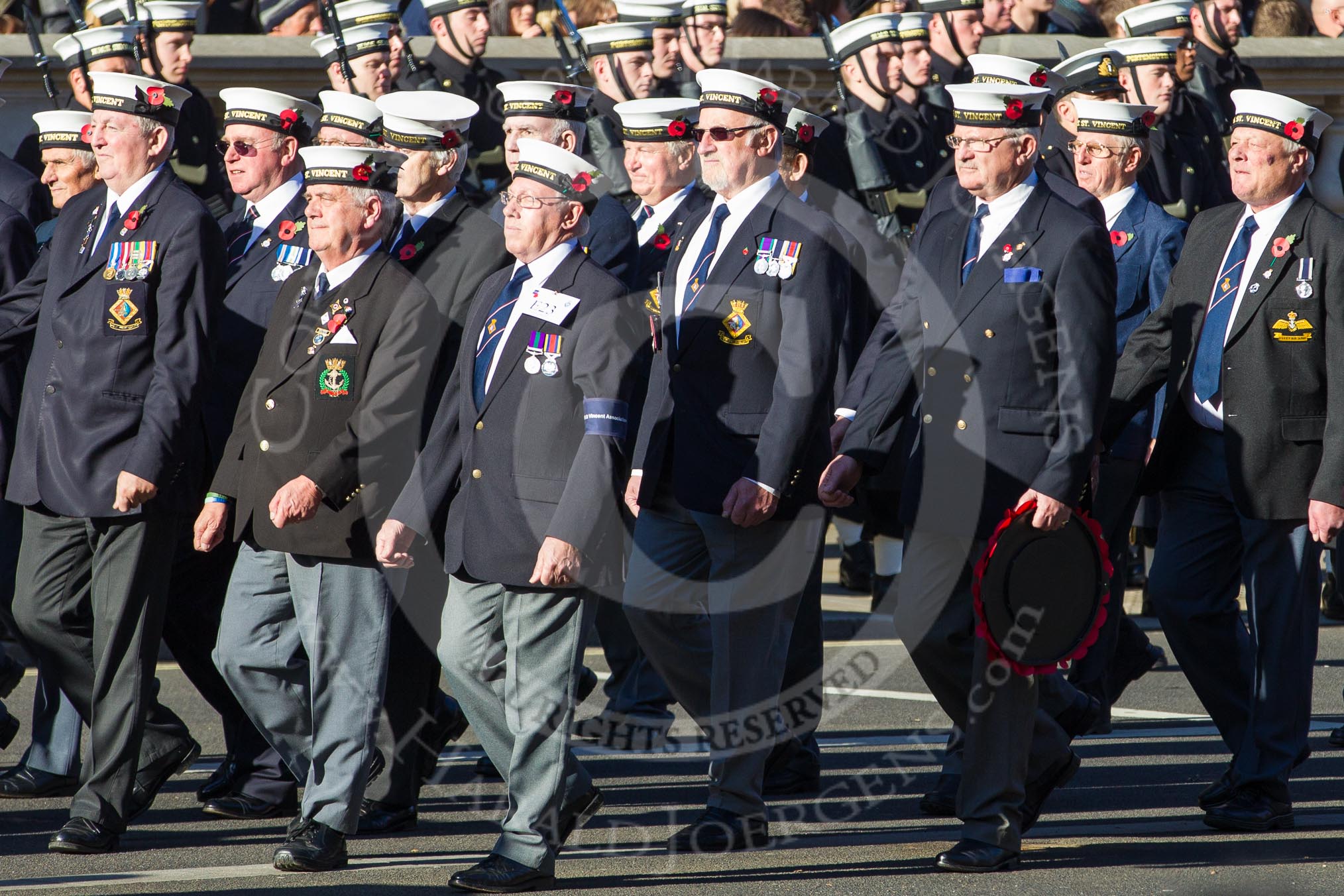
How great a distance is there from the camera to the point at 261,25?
478 inches

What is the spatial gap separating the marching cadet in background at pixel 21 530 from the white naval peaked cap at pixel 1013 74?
2.62 metres

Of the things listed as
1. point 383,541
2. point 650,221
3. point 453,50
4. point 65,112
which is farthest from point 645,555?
point 453,50

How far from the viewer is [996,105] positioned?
5934 millimetres

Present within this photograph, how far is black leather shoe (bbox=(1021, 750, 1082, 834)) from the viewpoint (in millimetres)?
5926

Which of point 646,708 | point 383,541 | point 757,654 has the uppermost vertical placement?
point 383,541

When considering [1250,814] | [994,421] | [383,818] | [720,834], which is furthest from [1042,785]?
[383,818]

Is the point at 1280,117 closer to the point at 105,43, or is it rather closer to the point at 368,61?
the point at 368,61

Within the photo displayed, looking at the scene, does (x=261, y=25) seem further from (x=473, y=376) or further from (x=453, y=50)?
(x=473, y=376)

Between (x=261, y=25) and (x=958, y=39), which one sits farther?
(x=261, y=25)

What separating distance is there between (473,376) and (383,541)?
0.50m

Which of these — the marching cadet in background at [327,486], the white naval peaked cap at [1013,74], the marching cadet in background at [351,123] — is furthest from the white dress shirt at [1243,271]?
the marching cadet in background at [351,123]

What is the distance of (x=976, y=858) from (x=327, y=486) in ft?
6.48

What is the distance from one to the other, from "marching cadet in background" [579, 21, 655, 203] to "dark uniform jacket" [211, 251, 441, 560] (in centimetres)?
358

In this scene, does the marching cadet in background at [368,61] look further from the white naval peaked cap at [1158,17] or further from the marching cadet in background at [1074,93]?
the white naval peaked cap at [1158,17]
